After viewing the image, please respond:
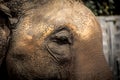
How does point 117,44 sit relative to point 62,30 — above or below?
below

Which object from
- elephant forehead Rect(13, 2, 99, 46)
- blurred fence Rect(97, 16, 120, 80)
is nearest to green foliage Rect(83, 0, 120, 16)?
blurred fence Rect(97, 16, 120, 80)

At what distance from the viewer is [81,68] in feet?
6.59

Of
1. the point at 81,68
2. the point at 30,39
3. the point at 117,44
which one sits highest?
the point at 30,39

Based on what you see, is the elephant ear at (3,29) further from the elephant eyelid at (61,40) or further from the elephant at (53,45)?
the elephant eyelid at (61,40)

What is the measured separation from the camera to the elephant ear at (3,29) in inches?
81.5

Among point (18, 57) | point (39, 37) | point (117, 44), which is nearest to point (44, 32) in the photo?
point (39, 37)

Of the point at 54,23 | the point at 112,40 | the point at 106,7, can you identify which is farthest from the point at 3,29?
the point at 106,7

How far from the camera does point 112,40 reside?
482cm

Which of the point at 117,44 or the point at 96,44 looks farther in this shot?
the point at 117,44

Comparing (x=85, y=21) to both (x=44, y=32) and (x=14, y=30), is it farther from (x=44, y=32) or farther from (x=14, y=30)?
(x=14, y=30)

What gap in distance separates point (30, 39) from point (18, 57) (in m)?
0.10

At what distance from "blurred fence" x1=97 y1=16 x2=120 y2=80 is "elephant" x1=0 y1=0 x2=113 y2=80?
266cm

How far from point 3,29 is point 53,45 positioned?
9.6 inches

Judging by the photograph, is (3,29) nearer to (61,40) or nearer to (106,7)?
(61,40)
